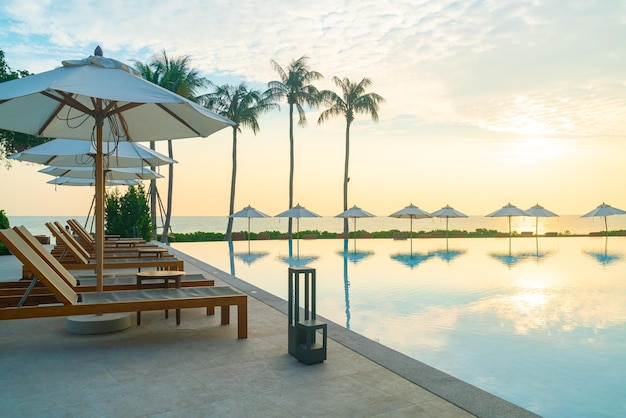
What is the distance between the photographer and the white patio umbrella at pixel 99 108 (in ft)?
13.7

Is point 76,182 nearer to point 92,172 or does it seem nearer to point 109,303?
point 92,172

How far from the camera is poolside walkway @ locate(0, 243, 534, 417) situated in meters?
3.10

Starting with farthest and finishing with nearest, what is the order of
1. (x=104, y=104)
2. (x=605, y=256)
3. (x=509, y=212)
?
(x=509, y=212) < (x=605, y=256) < (x=104, y=104)

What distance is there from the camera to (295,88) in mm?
28969

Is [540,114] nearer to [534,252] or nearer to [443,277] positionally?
[534,252]

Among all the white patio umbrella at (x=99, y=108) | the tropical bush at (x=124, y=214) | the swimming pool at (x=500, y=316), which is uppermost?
the white patio umbrella at (x=99, y=108)

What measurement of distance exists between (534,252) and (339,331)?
16.6 metres

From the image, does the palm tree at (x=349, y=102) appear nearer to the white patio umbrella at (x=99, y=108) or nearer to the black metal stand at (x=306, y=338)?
the white patio umbrella at (x=99, y=108)

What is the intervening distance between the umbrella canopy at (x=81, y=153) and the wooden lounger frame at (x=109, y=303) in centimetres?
349

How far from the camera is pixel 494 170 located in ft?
107

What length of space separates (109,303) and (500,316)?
604cm

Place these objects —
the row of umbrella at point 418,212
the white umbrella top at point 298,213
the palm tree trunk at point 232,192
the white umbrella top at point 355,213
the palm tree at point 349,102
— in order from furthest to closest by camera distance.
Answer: the palm tree at point 349,102 → the palm tree trunk at point 232,192 → the white umbrella top at point 355,213 → the row of umbrella at point 418,212 → the white umbrella top at point 298,213

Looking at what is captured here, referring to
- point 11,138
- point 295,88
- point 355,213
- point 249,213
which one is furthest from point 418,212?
point 11,138

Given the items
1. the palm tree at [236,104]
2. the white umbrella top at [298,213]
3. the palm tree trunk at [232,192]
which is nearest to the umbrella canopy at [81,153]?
the white umbrella top at [298,213]
